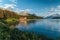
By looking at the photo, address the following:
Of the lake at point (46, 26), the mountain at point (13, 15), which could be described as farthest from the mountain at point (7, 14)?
the lake at point (46, 26)

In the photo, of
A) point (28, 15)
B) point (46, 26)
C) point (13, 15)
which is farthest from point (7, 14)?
point (46, 26)

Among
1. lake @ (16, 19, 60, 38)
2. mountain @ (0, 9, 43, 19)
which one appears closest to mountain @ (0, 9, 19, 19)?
mountain @ (0, 9, 43, 19)

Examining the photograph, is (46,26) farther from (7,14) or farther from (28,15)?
(7,14)

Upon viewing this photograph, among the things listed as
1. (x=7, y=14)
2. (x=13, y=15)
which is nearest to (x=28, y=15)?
(x=13, y=15)

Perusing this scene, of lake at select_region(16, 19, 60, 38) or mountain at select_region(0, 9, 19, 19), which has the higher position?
mountain at select_region(0, 9, 19, 19)

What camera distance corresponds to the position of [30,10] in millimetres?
3504

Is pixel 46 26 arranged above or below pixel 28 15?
below

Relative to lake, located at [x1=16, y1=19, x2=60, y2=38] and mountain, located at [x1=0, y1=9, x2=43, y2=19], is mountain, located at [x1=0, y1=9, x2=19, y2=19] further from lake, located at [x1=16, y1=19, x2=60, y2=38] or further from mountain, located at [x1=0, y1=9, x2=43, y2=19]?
lake, located at [x1=16, y1=19, x2=60, y2=38]

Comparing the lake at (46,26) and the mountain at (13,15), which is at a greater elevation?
the mountain at (13,15)

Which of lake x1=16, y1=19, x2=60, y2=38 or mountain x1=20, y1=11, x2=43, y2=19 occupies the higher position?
mountain x1=20, y1=11, x2=43, y2=19

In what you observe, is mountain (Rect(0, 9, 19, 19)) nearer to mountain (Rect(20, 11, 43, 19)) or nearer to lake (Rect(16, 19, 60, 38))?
mountain (Rect(20, 11, 43, 19))

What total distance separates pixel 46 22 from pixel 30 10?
13.0 inches

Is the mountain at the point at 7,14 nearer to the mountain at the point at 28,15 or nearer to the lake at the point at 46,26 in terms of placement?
the mountain at the point at 28,15

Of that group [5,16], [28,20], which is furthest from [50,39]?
[5,16]
